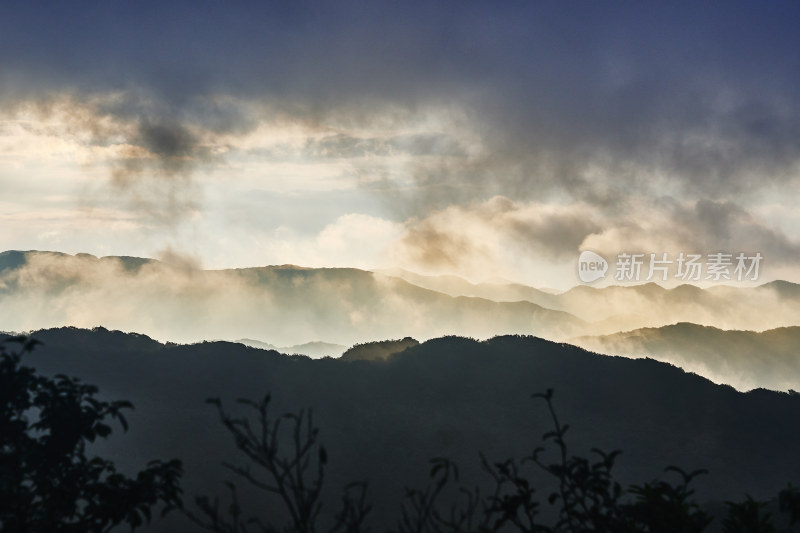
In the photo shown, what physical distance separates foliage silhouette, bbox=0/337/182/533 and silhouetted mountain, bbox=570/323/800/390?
99.2m

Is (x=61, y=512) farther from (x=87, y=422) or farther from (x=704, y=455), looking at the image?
(x=704, y=455)

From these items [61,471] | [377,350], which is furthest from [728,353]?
[61,471]

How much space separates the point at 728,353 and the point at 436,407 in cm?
8049

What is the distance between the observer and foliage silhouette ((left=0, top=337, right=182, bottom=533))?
37.2 feet

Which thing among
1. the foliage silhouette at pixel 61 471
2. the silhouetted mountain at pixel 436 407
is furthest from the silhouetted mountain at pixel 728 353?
the foliage silhouette at pixel 61 471

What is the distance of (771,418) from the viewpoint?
5072cm

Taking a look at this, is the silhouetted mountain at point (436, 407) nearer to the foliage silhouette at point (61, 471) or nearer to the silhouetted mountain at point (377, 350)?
the silhouetted mountain at point (377, 350)

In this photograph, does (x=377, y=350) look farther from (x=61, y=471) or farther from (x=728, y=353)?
(x=728, y=353)

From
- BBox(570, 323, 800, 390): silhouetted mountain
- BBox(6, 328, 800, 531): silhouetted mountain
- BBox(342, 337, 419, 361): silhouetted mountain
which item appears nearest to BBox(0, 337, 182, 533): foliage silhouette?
BBox(6, 328, 800, 531): silhouetted mountain

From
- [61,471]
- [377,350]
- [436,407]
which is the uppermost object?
[377,350]

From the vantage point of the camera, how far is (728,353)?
107750mm

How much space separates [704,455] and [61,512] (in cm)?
4376

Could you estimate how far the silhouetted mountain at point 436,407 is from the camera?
132 feet

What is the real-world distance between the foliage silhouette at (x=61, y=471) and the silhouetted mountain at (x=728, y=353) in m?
99.2
